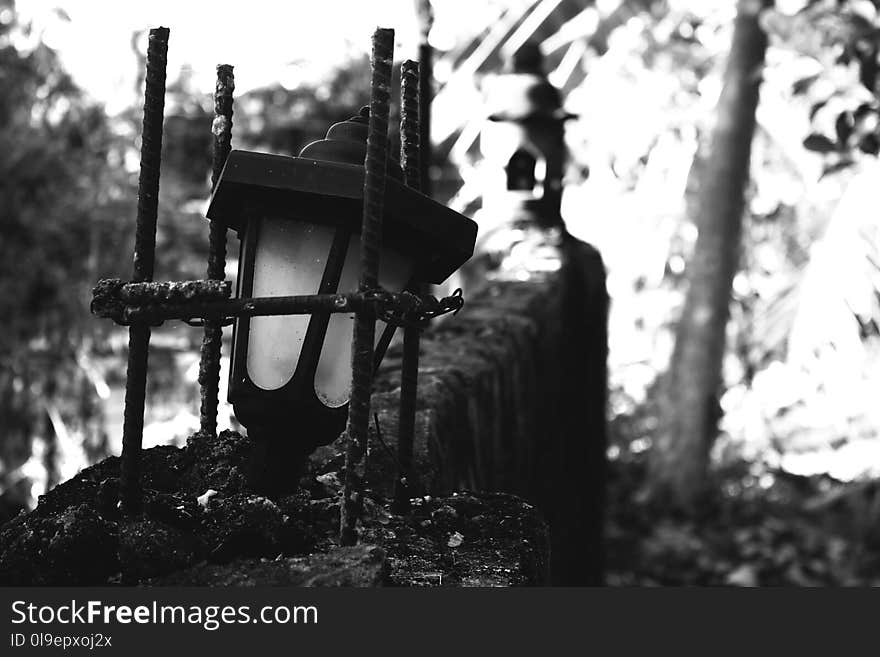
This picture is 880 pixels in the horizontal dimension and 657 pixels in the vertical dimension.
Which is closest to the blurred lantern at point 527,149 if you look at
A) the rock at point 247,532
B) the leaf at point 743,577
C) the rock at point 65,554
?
the leaf at point 743,577

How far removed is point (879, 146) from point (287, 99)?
6453 mm

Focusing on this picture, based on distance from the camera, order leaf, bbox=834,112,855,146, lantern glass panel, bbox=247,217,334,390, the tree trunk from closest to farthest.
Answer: lantern glass panel, bbox=247,217,334,390 < leaf, bbox=834,112,855,146 < the tree trunk

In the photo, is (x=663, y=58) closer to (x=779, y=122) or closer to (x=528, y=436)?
(x=779, y=122)

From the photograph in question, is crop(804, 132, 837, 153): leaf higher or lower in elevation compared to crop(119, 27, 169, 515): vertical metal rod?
higher

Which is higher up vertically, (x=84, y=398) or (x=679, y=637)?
(x=84, y=398)

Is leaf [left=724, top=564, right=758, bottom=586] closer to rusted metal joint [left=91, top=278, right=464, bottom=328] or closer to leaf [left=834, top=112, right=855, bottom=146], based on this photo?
leaf [left=834, top=112, right=855, bottom=146]

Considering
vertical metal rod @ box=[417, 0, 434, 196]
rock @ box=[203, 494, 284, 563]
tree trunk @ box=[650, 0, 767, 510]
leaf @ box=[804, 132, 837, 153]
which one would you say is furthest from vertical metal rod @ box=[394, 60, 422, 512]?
tree trunk @ box=[650, 0, 767, 510]

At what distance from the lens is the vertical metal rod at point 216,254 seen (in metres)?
1.93

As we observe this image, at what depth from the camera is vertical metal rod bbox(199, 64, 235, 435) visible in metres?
1.93

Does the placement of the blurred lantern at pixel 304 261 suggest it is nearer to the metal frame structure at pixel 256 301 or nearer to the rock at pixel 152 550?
the metal frame structure at pixel 256 301

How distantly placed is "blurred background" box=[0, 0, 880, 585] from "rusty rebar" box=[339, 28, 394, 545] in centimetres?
181

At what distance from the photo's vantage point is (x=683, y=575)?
310 inches

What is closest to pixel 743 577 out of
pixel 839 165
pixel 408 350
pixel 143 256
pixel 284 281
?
pixel 839 165

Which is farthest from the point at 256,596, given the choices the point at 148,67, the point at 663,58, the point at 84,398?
the point at 663,58
